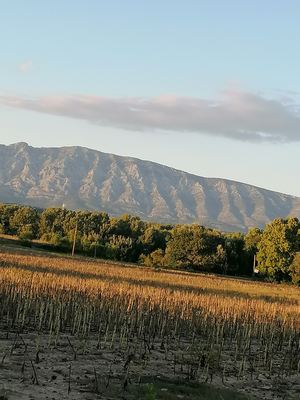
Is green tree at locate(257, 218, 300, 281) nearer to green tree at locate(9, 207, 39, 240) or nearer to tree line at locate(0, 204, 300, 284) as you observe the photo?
tree line at locate(0, 204, 300, 284)

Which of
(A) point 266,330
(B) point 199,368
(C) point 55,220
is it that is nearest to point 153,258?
(C) point 55,220

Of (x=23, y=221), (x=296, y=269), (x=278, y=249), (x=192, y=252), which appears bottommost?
(x=296, y=269)

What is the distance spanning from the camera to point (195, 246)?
97500 millimetres

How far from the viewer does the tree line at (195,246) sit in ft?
295

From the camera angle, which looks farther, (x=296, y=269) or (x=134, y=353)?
(x=296, y=269)

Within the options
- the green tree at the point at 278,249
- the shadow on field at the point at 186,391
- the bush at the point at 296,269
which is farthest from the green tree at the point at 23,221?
the shadow on field at the point at 186,391

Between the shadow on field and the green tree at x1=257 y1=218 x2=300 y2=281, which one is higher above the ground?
the green tree at x1=257 y1=218 x2=300 y2=281

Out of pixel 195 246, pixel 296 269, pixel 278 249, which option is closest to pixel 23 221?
pixel 195 246

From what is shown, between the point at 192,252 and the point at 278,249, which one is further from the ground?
the point at 278,249

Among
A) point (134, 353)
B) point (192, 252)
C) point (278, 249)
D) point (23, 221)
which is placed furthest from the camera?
point (23, 221)

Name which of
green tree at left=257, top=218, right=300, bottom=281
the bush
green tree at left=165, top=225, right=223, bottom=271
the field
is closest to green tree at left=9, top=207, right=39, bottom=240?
green tree at left=165, top=225, right=223, bottom=271

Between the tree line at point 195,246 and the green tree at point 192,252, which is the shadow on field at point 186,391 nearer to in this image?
the tree line at point 195,246

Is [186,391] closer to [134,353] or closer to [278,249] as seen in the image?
[134,353]

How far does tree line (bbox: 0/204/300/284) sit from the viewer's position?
89.8 m
